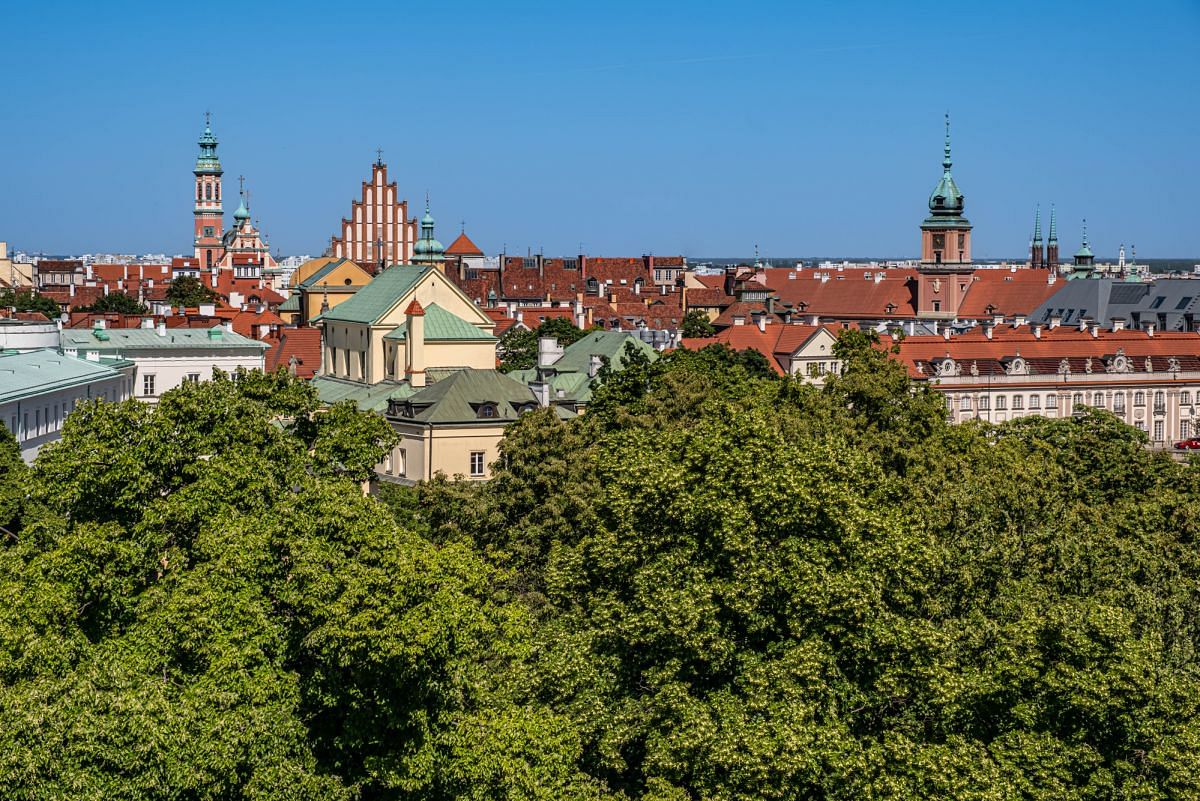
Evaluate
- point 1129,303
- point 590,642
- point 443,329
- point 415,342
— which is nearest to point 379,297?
point 443,329

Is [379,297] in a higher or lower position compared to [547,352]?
higher

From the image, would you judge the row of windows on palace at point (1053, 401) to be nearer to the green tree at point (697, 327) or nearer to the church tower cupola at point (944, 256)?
the green tree at point (697, 327)

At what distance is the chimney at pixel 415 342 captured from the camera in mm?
78794

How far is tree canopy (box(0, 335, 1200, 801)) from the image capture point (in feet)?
97.2

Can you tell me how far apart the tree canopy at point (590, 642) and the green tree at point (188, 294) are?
395 feet

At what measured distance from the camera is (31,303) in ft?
479

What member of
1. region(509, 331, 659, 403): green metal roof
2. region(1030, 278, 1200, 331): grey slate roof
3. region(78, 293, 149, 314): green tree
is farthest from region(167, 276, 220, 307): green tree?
region(509, 331, 659, 403): green metal roof

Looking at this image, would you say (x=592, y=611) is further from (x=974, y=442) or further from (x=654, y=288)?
(x=654, y=288)

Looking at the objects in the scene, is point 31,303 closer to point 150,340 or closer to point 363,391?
point 150,340

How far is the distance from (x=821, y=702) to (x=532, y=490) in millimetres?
19901

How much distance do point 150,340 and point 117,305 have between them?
56990 mm

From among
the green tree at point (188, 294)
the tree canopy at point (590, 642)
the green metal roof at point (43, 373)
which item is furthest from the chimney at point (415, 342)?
the green tree at point (188, 294)

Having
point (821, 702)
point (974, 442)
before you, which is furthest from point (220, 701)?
point (974, 442)

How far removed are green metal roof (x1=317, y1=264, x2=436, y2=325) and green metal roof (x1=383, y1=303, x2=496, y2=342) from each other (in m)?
1.70
